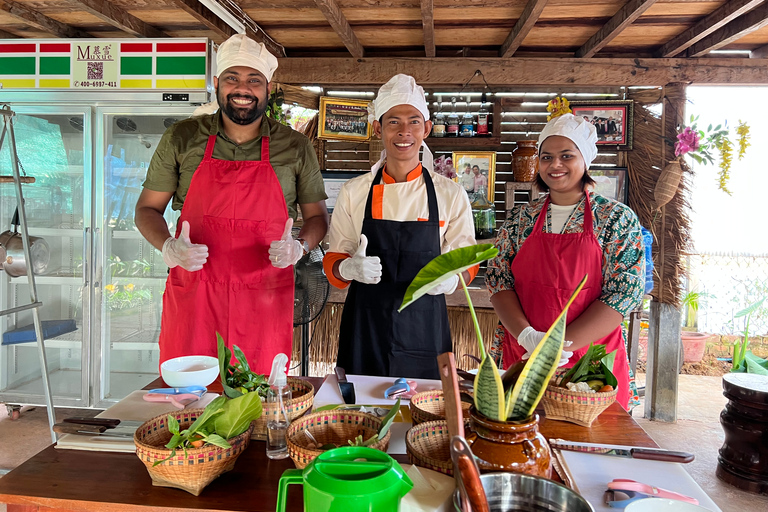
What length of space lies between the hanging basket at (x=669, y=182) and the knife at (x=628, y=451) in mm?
3496

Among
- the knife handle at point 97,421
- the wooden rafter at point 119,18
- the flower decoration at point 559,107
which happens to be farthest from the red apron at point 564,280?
the wooden rafter at point 119,18

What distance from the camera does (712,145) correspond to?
414 centimetres

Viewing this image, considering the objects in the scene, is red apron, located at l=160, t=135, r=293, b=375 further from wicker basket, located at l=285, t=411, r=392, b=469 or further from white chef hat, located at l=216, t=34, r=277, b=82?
wicker basket, located at l=285, t=411, r=392, b=469

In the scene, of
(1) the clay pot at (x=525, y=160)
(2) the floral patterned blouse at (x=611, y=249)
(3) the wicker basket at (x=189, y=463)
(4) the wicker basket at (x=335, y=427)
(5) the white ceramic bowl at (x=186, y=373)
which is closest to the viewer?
(3) the wicker basket at (x=189, y=463)

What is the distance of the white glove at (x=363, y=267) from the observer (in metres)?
2.05

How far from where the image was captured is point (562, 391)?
1317 millimetres

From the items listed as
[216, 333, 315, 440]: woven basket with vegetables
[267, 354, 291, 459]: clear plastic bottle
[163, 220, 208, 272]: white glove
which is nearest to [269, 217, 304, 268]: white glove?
[163, 220, 208, 272]: white glove

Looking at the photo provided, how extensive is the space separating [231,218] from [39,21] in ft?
9.13

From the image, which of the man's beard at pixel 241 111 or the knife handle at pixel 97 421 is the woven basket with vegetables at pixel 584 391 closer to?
the knife handle at pixel 97 421

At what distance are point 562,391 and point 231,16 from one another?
3175mm

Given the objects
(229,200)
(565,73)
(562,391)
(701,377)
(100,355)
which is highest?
(565,73)

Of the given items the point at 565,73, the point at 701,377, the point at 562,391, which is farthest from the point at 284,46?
the point at 701,377

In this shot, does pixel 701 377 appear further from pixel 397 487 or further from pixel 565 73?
pixel 397 487

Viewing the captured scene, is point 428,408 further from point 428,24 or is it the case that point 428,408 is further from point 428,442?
point 428,24
